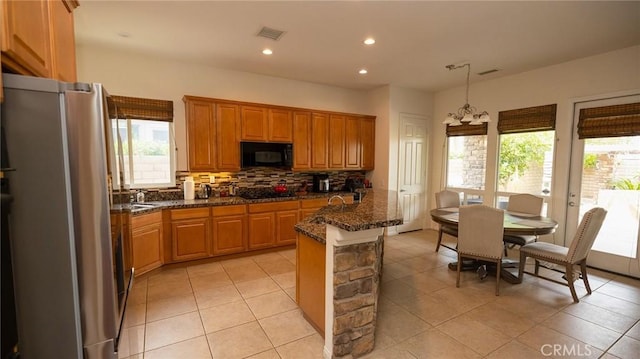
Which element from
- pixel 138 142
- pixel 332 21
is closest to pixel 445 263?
pixel 332 21

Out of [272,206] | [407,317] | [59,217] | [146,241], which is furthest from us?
[272,206]

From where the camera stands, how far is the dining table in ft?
9.95

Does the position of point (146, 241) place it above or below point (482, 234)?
below

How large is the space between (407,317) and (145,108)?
4.16 meters

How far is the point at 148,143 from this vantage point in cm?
401

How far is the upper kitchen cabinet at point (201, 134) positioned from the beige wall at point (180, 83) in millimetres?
318

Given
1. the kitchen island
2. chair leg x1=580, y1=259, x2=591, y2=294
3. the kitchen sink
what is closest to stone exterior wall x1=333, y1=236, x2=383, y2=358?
the kitchen island

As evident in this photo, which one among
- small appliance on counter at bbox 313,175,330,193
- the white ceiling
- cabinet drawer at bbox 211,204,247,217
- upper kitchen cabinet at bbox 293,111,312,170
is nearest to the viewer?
the white ceiling

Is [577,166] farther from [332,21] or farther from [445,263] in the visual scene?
[332,21]

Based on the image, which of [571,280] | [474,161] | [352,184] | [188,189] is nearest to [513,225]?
[571,280]

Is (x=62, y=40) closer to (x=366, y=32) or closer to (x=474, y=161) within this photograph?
(x=366, y=32)

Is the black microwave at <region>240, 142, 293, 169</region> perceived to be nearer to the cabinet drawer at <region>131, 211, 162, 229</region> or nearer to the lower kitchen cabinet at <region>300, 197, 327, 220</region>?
the lower kitchen cabinet at <region>300, 197, 327, 220</region>

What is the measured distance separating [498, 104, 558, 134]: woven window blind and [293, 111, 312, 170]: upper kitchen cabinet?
10.9 ft

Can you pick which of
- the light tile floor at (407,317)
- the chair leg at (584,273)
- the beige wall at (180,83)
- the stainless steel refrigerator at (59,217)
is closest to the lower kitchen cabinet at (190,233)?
the light tile floor at (407,317)
